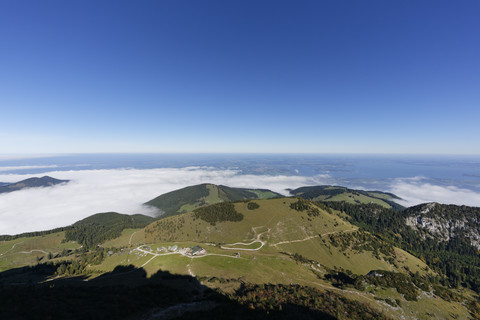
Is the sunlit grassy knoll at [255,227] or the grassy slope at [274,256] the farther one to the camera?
the sunlit grassy knoll at [255,227]

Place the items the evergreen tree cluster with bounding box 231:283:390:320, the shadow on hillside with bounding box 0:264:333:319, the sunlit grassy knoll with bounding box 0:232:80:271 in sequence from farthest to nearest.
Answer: the sunlit grassy knoll with bounding box 0:232:80:271, the evergreen tree cluster with bounding box 231:283:390:320, the shadow on hillside with bounding box 0:264:333:319

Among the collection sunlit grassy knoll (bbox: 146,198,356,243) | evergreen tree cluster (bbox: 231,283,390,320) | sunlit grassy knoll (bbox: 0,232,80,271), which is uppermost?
evergreen tree cluster (bbox: 231,283,390,320)

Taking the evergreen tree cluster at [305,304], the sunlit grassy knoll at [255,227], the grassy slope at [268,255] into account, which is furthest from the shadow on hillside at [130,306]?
the sunlit grassy knoll at [255,227]

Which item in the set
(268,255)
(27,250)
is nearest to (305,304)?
(268,255)

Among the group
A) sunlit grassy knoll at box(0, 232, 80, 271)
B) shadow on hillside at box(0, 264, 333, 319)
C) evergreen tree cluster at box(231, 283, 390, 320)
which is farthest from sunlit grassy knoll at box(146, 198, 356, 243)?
sunlit grassy knoll at box(0, 232, 80, 271)

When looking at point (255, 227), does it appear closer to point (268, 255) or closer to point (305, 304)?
point (268, 255)

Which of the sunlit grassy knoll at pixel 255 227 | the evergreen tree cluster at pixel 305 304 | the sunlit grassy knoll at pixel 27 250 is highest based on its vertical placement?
the evergreen tree cluster at pixel 305 304

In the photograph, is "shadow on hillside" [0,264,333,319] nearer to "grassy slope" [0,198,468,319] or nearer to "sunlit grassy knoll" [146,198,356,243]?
"grassy slope" [0,198,468,319]

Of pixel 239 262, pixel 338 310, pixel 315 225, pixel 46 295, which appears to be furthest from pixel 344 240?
pixel 46 295

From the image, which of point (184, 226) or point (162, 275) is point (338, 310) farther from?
point (184, 226)

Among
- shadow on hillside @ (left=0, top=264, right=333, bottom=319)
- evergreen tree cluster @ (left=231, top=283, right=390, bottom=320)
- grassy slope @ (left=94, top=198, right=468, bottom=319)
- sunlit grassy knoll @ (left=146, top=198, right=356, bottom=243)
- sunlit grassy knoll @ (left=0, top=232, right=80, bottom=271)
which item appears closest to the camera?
shadow on hillside @ (left=0, top=264, right=333, bottom=319)

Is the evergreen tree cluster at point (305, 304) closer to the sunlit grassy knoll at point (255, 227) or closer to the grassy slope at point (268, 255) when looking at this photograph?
the grassy slope at point (268, 255)
